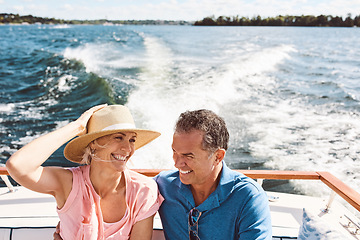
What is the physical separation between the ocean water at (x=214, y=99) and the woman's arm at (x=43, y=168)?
130 cm

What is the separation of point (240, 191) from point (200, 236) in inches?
10.5

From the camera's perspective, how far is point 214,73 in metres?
10.9

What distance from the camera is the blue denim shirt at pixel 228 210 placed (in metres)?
1.40

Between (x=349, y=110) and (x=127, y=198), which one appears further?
(x=349, y=110)

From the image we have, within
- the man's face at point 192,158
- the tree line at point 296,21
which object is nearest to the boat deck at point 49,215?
the man's face at point 192,158

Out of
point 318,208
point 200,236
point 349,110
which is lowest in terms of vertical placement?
point 349,110

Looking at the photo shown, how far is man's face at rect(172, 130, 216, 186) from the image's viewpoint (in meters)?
1.45

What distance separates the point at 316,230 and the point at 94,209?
3.48 ft

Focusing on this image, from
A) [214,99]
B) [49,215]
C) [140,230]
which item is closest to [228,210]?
[140,230]

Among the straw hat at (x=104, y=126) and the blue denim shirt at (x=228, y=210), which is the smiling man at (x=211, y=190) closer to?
the blue denim shirt at (x=228, y=210)

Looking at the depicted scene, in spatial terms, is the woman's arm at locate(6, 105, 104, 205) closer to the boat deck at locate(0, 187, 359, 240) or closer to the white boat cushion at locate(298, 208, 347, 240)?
the boat deck at locate(0, 187, 359, 240)

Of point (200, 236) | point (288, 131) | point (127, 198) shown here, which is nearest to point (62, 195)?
point (127, 198)

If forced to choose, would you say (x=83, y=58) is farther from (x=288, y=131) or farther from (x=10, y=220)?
(x=10, y=220)

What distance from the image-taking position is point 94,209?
1.47m
